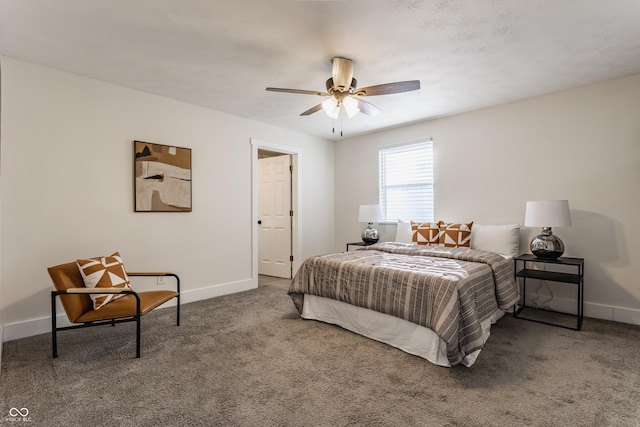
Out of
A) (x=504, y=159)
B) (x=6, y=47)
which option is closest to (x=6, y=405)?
(x=6, y=47)

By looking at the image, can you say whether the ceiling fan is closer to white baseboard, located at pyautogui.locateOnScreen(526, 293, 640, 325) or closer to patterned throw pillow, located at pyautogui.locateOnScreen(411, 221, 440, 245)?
patterned throw pillow, located at pyautogui.locateOnScreen(411, 221, 440, 245)

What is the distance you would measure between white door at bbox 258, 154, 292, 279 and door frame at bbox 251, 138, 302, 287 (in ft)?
0.29

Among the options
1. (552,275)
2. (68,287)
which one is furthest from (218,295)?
(552,275)

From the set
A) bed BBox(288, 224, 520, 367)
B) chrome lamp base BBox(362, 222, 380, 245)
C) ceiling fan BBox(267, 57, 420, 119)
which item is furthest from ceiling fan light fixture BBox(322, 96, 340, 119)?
chrome lamp base BBox(362, 222, 380, 245)

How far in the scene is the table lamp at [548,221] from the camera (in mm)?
3076

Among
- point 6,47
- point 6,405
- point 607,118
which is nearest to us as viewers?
point 6,405

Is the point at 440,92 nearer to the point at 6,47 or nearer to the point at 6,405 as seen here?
the point at 6,47

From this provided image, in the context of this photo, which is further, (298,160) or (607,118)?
(298,160)

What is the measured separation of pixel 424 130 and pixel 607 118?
2022 mm

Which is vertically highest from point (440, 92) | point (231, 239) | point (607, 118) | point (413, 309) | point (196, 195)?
point (440, 92)

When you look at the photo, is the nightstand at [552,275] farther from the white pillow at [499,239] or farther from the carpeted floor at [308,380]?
the carpeted floor at [308,380]

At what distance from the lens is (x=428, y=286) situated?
94.3 inches

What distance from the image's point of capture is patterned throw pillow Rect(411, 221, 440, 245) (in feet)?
13.6

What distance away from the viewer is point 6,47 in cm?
259
